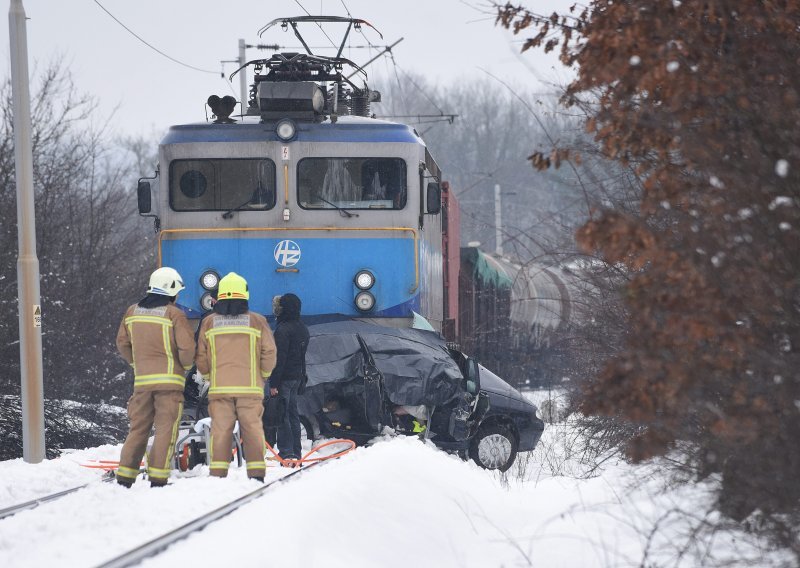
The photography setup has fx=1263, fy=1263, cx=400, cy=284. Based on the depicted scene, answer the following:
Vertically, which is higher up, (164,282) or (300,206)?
(300,206)

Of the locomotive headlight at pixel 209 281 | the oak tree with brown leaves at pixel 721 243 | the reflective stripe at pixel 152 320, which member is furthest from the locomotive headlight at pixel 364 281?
the oak tree with brown leaves at pixel 721 243

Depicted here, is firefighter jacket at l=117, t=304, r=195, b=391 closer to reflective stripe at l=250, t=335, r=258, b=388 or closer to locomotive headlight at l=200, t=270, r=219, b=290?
reflective stripe at l=250, t=335, r=258, b=388

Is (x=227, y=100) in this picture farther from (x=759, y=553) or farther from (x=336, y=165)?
(x=759, y=553)

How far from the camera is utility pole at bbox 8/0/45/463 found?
47.0 ft

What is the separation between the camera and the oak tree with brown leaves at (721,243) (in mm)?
5055

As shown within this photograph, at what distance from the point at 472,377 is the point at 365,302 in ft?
4.66

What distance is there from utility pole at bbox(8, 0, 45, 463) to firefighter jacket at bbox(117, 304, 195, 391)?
183 inches

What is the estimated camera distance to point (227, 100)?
13.8 meters

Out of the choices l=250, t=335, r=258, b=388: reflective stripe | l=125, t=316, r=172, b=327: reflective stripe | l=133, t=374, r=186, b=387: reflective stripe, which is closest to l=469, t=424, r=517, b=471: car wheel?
l=250, t=335, r=258, b=388: reflective stripe

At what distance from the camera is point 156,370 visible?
9.95 metres

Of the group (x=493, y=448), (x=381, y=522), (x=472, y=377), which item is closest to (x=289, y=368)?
(x=472, y=377)

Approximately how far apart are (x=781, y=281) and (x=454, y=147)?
78.6 meters

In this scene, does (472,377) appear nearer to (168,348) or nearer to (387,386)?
(387,386)

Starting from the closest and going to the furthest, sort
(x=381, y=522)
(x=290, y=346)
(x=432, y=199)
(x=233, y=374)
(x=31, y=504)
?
(x=381, y=522)
(x=31, y=504)
(x=233, y=374)
(x=290, y=346)
(x=432, y=199)
